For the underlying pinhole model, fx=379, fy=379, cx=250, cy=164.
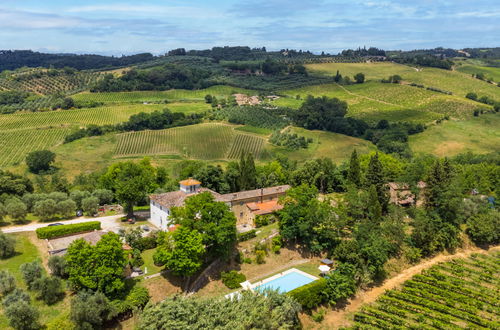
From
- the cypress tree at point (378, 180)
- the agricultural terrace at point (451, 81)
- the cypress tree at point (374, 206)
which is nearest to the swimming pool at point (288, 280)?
the cypress tree at point (374, 206)

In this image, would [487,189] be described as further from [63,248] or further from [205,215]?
[63,248]

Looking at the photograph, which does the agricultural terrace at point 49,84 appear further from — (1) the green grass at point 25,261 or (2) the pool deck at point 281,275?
(2) the pool deck at point 281,275

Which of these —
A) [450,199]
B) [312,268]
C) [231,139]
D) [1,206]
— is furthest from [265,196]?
[231,139]

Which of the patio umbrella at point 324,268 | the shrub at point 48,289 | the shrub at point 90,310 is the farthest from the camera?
the patio umbrella at point 324,268

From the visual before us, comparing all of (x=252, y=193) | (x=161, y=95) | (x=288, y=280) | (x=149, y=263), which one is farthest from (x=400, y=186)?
(x=161, y=95)

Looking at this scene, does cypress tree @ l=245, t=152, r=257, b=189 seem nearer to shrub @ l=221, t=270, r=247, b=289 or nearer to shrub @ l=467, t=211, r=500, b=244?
shrub @ l=221, t=270, r=247, b=289

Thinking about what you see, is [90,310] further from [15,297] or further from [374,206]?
[374,206]
